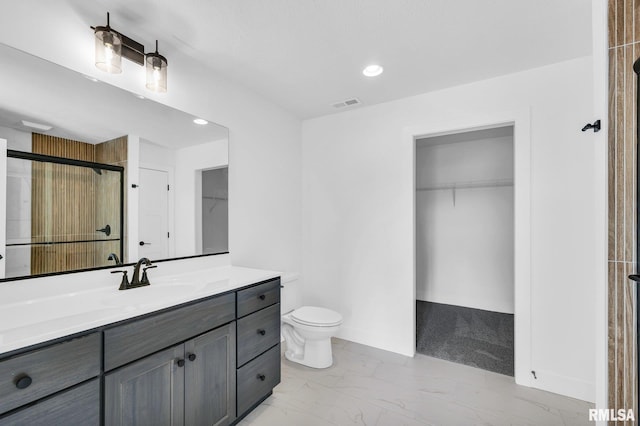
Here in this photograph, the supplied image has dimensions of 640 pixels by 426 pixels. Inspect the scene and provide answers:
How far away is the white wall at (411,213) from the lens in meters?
2.08

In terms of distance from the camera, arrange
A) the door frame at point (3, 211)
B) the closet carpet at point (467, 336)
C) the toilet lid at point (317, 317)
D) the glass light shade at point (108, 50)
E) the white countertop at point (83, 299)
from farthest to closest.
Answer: the closet carpet at point (467, 336), the toilet lid at point (317, 317), the glass light shade at point (108, 50), the door frame at point (3, 211), the white countertop at point (83, 299)

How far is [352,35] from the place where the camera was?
1.87 metres

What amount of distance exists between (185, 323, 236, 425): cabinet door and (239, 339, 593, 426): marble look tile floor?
302mm

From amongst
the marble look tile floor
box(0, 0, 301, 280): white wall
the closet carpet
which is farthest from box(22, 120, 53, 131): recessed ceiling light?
the closet carpet

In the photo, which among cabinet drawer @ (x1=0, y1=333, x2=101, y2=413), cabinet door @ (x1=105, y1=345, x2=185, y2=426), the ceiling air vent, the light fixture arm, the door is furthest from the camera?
the ceiling air vent

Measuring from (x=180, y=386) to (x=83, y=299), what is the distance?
63 cm

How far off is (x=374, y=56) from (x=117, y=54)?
1.56 metres

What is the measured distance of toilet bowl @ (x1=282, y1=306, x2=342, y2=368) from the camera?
95.0 inches

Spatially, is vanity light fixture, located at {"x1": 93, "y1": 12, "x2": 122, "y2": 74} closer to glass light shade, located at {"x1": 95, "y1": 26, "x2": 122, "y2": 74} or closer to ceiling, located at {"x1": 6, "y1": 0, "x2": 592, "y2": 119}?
glass light shade, located at {"x1": 95, "y1": 26, "x2": 122, "y2": 74}

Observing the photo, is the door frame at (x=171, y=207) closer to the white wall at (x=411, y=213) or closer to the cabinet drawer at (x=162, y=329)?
the cabinet drawer at (x=162, y=329)

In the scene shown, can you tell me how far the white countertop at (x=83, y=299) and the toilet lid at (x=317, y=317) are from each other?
27.8 inches

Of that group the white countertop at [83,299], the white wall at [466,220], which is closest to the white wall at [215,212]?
the white countertop at [83,299]

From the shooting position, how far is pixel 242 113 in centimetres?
255

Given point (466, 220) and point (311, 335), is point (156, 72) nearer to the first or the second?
point (311, 335)
